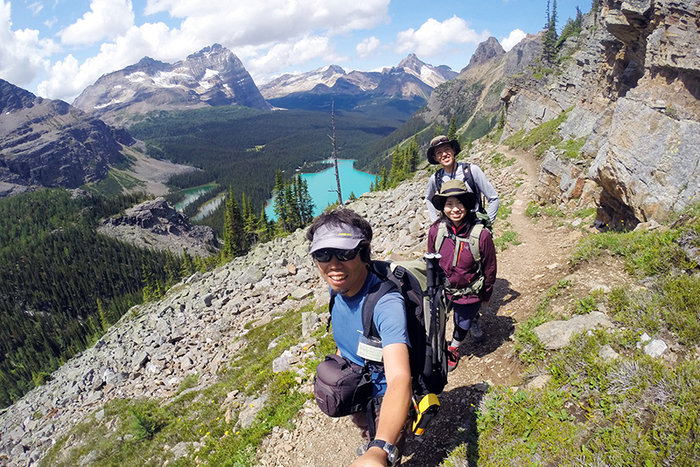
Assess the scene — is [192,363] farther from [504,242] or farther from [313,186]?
[313,186]

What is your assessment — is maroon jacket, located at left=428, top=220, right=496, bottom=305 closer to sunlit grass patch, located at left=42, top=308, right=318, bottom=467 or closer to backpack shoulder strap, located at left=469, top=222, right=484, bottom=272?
backpack shoulder strap, located at left=469, top=222, right=484, bottom=272

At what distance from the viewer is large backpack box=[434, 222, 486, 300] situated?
4945mm

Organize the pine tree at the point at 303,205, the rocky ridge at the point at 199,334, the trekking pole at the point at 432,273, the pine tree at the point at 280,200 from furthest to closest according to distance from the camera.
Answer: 1. the pine tree at the point at 303,205
2. the pine tree at the point at 280,200
3. the rocky ridge at the point at 199,334
4. the trekking pole at the point at 432,273

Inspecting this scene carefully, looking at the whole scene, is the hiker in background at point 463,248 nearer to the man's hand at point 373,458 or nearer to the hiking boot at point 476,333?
the hiking boot at point 476,333

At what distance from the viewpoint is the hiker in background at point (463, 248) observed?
16.2 ft

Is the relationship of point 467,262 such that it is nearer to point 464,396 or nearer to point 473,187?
point 473,187

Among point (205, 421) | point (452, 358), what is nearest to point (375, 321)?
point (452, 358)

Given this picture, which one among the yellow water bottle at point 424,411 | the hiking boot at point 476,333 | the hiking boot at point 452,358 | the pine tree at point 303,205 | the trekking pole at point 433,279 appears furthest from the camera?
the pine tree at point 303,205

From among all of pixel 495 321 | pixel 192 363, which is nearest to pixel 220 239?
pixel 192 363

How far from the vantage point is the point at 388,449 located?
7.18 feet

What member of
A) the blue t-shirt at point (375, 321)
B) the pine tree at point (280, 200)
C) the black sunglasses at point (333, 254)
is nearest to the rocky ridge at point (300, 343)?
the blue t-shirt at point (375, 321)

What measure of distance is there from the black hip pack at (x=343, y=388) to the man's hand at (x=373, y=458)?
0.85 meters

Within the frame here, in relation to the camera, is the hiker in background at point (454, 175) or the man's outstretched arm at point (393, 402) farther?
the hiker in background at point (454, 175)

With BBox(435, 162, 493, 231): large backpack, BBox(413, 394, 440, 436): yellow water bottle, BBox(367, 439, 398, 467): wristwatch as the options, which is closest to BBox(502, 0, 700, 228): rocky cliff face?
BBox(435, 162, 493, 231): large backpack
